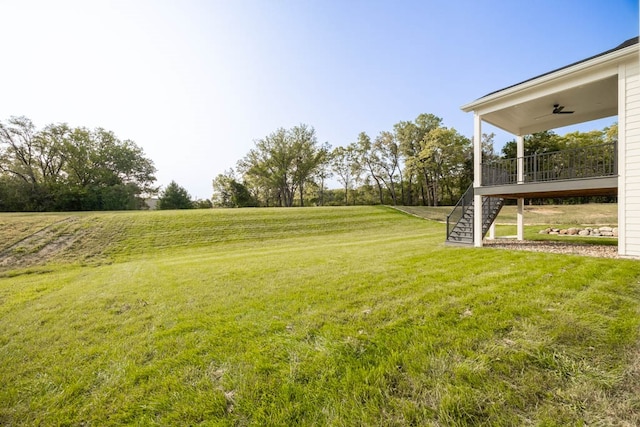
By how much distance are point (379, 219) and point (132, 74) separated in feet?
62.3

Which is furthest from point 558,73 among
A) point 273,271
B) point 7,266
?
point 7,266

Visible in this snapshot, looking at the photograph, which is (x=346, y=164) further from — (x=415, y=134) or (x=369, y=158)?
(x=415, y=134)

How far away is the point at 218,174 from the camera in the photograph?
45312 mm

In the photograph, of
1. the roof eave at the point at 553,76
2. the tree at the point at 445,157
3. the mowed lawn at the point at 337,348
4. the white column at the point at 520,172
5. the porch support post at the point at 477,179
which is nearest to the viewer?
the mowed lawn at the point at 337,348

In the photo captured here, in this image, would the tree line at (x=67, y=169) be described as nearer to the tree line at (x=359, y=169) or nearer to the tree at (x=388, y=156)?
the tree line at (x=359, y=169)

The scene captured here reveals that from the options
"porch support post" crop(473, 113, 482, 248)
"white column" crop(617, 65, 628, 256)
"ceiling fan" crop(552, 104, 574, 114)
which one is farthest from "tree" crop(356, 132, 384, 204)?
"white column" crop(617, 65, 628, 256)

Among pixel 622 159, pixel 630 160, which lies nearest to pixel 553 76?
pixel 622 159

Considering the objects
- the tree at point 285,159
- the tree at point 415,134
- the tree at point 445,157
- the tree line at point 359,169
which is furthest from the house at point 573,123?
the tree at point 285,159

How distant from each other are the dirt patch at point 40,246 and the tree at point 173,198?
58.7 feet

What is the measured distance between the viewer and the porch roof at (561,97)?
661 cm

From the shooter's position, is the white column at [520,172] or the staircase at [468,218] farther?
the white column at [520,172]

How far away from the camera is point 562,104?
341 inches

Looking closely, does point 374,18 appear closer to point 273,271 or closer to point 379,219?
point 273,271

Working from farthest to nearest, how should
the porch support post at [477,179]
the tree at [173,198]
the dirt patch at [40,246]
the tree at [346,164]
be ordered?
the tree at [346,164], the tree at [173,198], the dirt patch at [40,246], the porch support post at [477,179]
